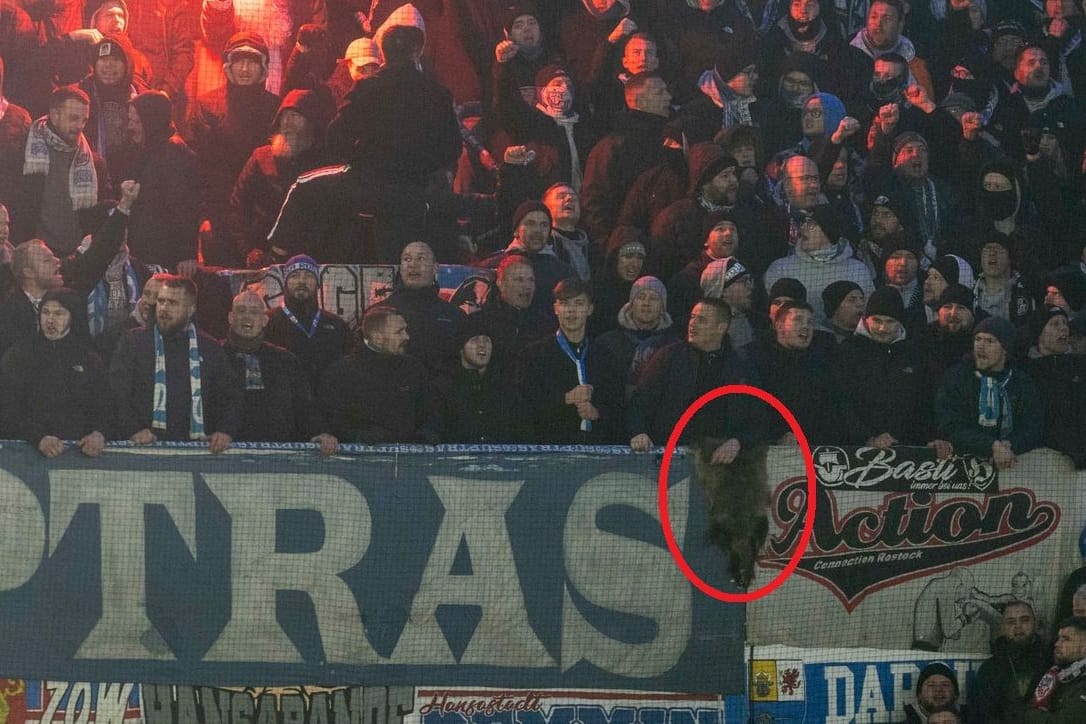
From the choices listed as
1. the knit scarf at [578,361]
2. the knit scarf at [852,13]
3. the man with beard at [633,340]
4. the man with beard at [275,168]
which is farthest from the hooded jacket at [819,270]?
the man with beard at [275,168]

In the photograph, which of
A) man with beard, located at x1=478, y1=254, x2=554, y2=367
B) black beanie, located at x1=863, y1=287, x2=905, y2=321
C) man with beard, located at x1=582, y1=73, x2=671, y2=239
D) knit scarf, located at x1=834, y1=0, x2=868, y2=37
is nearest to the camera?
man with beard, located at x1=478, y1=254, x2=554, y2=367

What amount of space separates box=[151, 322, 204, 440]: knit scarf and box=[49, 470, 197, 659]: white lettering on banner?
13.0 inches

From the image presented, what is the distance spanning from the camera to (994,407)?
858cm

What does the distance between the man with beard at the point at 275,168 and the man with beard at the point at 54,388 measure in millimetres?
1253

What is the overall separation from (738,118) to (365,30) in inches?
101

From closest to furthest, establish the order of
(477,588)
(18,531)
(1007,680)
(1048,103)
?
(18,531), (477,588), (1007,680), (1048,103)

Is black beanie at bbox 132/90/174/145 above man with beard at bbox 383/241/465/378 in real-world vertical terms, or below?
above

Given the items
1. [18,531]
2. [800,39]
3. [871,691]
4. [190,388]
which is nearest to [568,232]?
[800,39]

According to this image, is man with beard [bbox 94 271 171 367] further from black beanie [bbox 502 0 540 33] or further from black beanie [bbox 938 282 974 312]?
black beanie [bbox 938 282 974 312]

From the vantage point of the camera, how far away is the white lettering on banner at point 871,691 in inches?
328

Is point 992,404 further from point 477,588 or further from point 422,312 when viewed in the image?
point 422,312

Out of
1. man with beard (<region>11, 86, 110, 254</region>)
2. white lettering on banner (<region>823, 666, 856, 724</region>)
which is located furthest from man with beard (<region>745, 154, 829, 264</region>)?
man with beard (<region>11, 86, 110, 254</region>)

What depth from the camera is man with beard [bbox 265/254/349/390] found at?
8391 millimetres

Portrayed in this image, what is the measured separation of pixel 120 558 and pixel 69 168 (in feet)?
8.22
